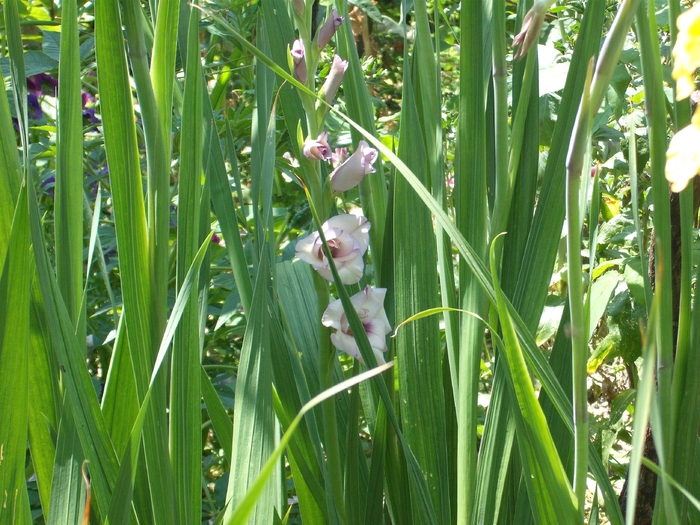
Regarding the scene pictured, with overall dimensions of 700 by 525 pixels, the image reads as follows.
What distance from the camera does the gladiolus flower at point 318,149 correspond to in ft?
2.29

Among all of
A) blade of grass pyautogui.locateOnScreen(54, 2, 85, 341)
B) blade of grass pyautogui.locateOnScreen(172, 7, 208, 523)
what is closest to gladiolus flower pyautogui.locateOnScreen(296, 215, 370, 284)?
blade of grass pyautogui.locateOnScreen(172, 7, 208, 523)

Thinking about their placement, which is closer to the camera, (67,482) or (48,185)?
(67,482)

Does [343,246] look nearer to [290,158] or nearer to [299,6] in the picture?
[290,158]

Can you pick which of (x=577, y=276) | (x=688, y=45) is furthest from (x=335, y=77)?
(x=688, y=45)

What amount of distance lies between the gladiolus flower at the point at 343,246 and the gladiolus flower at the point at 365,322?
1.0 inches

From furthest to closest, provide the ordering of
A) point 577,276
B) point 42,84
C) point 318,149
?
point 42,84 < point 318,149 < point 577,276

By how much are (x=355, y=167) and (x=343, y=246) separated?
7 cm

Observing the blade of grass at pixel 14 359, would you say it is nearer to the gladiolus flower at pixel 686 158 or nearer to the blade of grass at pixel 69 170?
the blade of grass at pixel 69 170

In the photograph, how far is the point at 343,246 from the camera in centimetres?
73

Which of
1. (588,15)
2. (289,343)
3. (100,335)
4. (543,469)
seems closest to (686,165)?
(543,469)

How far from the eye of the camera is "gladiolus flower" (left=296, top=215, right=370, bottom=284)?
72 centimetres

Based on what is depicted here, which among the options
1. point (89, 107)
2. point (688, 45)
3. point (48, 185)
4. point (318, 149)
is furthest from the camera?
point (89, 107)

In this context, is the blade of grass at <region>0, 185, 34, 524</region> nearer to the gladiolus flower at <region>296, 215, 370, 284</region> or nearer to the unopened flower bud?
the gladiolus flower at <region>296, 215, 370, 284</region>

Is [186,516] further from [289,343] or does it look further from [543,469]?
[543,469]
